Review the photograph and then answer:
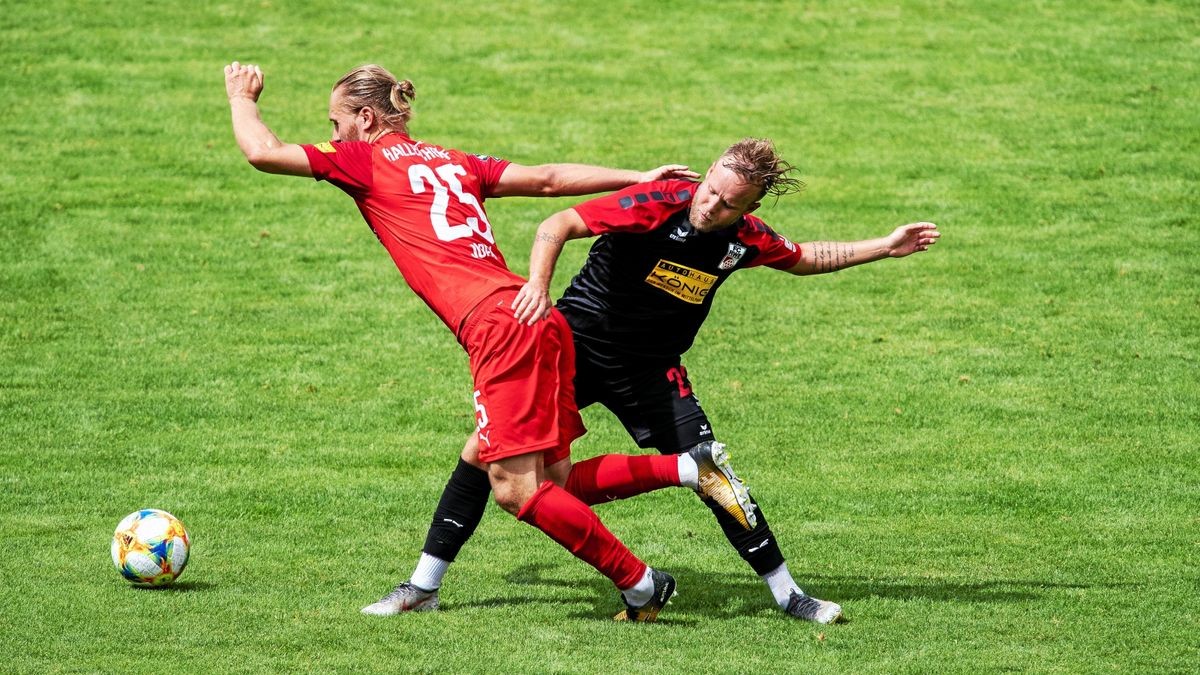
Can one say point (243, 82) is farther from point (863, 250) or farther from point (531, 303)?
point (863, 250)

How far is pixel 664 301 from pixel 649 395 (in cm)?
48

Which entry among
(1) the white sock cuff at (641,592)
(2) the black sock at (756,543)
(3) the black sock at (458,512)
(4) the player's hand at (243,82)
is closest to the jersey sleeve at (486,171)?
(4) the player's hand at (243,82)

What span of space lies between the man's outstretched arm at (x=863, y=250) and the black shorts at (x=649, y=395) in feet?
2.97

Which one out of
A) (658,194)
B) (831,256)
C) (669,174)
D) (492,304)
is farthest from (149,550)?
(831,256)

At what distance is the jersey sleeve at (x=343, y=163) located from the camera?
6762 millimetres

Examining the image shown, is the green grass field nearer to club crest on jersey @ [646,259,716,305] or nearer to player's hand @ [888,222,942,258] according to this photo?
club crest on jersey @ [646,259,716,305]

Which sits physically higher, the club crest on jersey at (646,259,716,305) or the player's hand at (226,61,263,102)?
the player's hand at (226,61,263,102)

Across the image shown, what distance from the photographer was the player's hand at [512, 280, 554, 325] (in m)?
6.43

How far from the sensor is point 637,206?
22.5 ft

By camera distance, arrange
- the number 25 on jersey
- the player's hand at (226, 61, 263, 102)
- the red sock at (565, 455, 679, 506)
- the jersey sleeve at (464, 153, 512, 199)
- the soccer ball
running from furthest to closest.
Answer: the soccer ball
the jersey sleeve at (464, 153, 512, 199)
the player's hand at (226, 61, 263, 102)
the red sock at (565, 455, 679, 506)
the number 25 on jersey

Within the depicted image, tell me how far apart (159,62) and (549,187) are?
541 inches

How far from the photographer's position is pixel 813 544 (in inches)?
336

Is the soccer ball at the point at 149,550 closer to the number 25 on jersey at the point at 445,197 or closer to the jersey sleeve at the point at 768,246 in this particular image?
the number 25 on jersey at the point at 445,197

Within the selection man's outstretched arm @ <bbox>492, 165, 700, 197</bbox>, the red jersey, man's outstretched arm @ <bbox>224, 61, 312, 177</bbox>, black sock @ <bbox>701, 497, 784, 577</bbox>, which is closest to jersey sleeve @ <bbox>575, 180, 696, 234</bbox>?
man's outstretched arm @ <bbox>492, 165, 700, 197</bbox>
